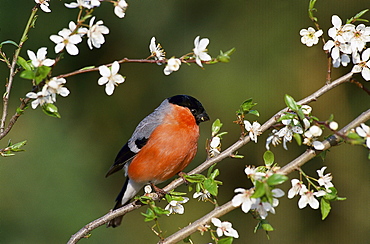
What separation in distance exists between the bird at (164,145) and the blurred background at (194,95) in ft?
5.91

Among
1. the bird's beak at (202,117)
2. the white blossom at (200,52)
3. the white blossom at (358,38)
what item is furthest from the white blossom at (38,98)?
the bird's beak at (202,117)

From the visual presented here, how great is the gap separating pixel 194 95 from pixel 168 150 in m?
2.15

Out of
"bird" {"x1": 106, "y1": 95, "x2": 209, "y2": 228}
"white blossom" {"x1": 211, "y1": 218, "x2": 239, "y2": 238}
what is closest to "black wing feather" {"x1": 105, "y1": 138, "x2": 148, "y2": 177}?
"bird" {"x1": 106, "y1": 95, "x2": 209, "y2": 228}

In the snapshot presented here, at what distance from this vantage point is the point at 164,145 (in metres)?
2.43

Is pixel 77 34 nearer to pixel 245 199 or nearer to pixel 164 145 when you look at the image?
pixel 245 199

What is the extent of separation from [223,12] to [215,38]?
283 mm

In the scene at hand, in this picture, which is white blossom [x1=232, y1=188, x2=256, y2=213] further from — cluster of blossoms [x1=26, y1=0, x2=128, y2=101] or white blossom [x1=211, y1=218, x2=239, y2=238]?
cluster of blossoms [x1=26, y1=0, x2=128, y2=101]

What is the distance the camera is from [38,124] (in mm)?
4336

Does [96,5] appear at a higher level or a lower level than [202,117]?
higher

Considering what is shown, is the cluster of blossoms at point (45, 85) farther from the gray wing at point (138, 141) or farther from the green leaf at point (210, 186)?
the gray wing at point (138, 141)

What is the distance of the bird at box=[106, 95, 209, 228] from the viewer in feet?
7.91

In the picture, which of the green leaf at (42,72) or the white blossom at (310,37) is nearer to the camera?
the green leaf at (42,72)

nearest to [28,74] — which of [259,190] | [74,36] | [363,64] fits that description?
[74,36]

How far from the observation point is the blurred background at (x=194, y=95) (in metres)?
4.32
